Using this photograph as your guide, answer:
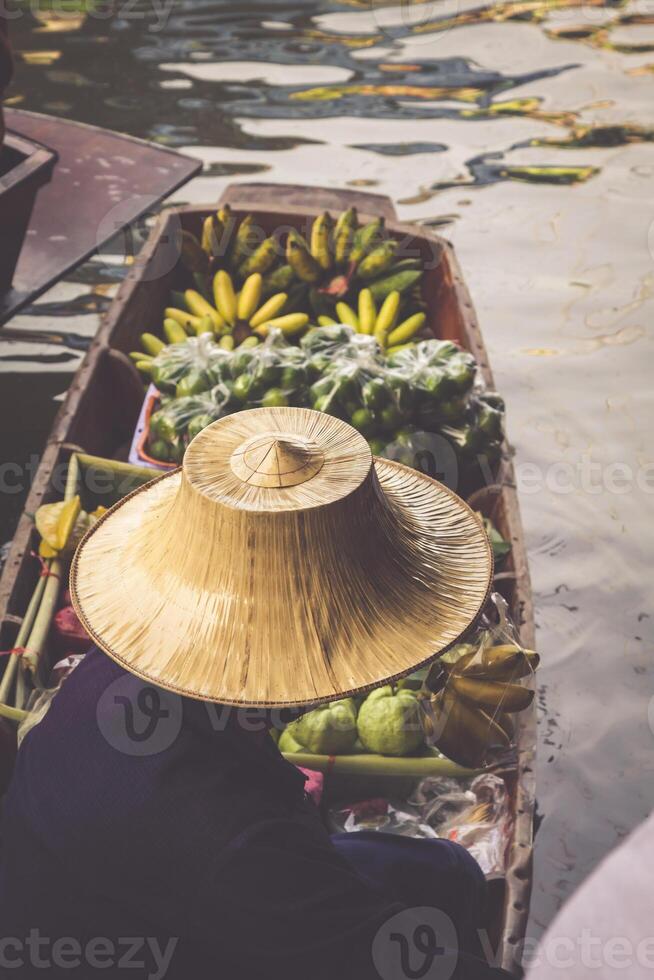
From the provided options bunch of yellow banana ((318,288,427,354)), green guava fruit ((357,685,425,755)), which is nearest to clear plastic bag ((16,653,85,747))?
green guava fruit ((357,685,425,755))

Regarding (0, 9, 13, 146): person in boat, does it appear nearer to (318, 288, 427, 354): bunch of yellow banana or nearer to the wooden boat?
the wooden boat

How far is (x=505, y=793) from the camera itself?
6.70 ft

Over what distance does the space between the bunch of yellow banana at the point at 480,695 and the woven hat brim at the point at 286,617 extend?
0.47 m

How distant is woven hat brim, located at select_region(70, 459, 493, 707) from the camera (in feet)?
4.01

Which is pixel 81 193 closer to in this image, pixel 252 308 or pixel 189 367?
pixel 252 308

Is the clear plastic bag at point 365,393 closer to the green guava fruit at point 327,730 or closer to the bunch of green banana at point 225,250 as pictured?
the green guava fruit at point 327,730

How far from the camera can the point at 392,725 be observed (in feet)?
6.77

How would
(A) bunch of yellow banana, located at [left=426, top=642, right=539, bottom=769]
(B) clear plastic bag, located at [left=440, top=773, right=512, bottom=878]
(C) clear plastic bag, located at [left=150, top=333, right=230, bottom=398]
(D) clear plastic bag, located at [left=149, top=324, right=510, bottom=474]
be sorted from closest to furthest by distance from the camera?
1. (A) bunch of yellow banana, located at [left=426, top=642, right=539, bottom=769]
2. (B) clear plastic bag, located at [left=440, top=773, right=512, bottom=878]
3. (D) clear plastic bag, located at [left=149, top=324, right=510, bottom=474]
4. (C) clear plastic bag, located at [left=150, top=333, right=230, bottom=398]

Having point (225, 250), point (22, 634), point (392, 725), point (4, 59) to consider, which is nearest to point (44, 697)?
point (22, 634)

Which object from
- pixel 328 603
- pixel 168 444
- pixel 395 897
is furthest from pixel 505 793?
pixel 168 444

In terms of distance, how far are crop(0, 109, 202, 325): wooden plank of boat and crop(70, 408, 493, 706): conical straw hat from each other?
2128mm

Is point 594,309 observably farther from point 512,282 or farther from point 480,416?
point 480,416

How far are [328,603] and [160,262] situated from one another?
9.23 feet

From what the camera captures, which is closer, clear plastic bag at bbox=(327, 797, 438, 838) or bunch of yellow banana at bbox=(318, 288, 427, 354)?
clear plastic bag at bbox=(327, 797, 438, 838)
